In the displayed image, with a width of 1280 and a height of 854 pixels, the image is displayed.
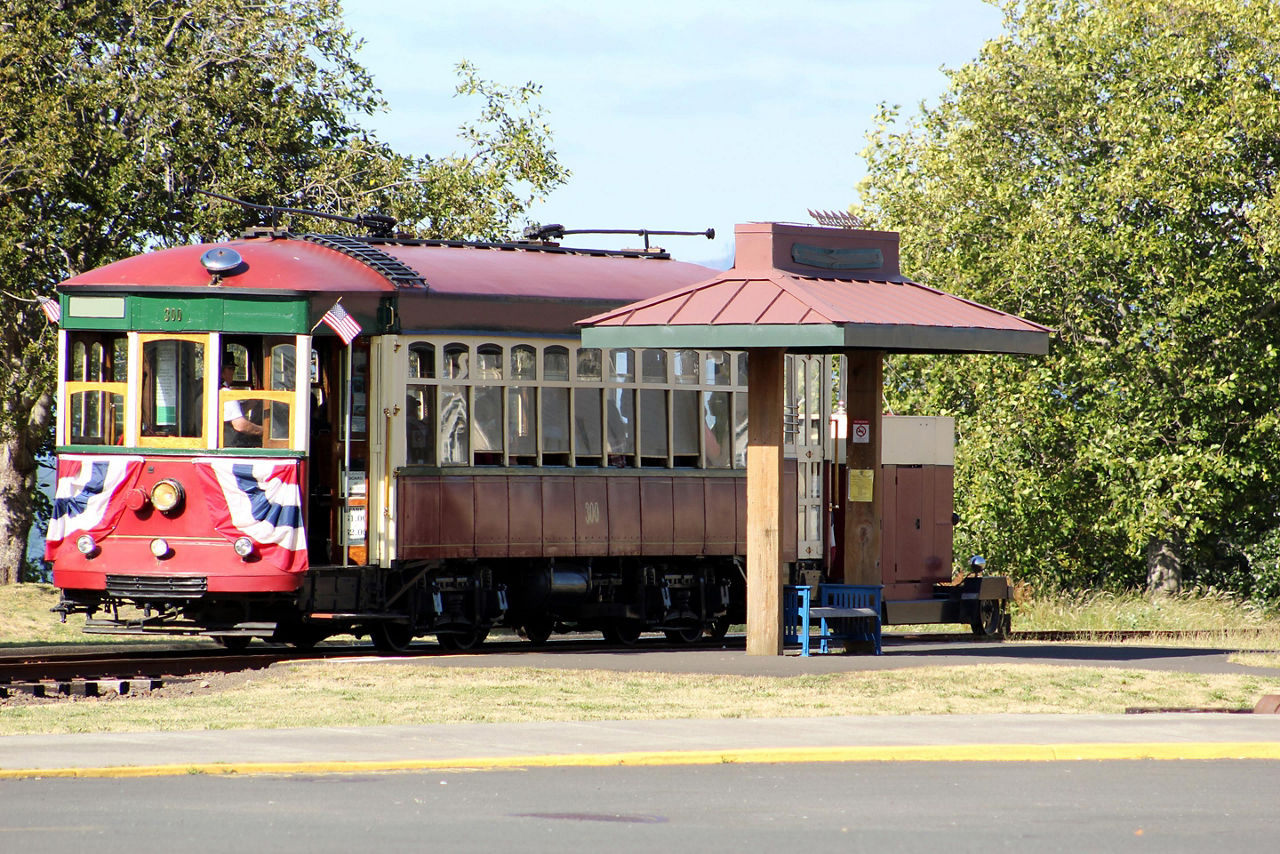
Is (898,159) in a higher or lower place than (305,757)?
higher

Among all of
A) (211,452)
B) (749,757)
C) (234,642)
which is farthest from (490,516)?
(749,757)

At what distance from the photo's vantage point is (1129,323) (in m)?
33.1

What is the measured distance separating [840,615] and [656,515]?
2637 millimetres

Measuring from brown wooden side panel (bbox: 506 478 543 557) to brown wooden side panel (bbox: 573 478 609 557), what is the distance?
1.42 feet

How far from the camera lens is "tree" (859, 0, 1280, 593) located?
31.8 metres

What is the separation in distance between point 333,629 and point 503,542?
1.92 m

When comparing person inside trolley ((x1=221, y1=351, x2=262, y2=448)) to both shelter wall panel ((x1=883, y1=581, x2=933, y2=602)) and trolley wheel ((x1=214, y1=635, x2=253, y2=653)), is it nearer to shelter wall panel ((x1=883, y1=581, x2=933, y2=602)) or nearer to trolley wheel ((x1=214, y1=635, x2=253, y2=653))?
trolley wheel ((x1=214, y1=635, x2=253, y2=653))

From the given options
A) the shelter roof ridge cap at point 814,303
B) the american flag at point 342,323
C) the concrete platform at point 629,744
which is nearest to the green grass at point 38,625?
the american flag at point 342,323

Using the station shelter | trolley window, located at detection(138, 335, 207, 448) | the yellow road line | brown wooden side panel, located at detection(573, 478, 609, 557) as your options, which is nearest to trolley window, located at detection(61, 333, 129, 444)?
trolley window, located at detection(138, 335, 207, 448)

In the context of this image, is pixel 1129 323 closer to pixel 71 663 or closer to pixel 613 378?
pixel 613 378

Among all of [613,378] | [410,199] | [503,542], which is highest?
[410,199]

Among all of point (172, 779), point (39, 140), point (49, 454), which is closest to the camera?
point (172, 779)

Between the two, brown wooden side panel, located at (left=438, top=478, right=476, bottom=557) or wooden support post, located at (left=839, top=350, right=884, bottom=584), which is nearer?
brown wooden side panel, located at (left=438, top=478, right=476, bottom=557)

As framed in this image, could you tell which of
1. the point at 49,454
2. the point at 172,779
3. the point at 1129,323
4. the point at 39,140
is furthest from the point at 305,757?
the point at 49,454
